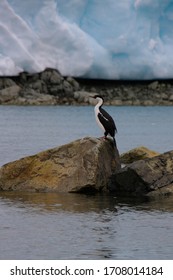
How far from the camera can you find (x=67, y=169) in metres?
11.6

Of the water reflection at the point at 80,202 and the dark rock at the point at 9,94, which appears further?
the dark rock at the point at 9,94

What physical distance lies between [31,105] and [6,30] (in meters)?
6.64

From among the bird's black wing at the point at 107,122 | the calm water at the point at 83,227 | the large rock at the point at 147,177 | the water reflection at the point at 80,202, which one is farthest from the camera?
the bird's black wing at the point at 107,122

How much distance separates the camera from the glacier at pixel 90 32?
4191 cm

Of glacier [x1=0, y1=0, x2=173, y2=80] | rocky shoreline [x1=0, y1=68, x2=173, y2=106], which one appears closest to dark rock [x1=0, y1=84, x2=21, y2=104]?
rocky shoreline [x1=0, y1=68, x2=173, y2=106]

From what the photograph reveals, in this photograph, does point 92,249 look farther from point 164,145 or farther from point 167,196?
point 164,145

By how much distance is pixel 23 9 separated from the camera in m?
43.1

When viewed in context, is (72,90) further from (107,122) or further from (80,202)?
(80,202)

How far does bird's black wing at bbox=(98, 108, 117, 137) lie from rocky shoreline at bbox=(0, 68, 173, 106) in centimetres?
3449

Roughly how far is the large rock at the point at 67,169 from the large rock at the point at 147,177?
0.28m

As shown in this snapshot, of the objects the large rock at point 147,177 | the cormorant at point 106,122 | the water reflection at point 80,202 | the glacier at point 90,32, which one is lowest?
the water reflection at point 80,202

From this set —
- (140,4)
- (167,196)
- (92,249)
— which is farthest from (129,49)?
(92,249)

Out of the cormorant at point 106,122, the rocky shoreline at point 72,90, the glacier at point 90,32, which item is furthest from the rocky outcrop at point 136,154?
the rocky shoreline at point 72,90

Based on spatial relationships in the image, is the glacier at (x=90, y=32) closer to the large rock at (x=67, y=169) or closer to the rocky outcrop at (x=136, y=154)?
the rocky outcrop at (x=136, y=154)
